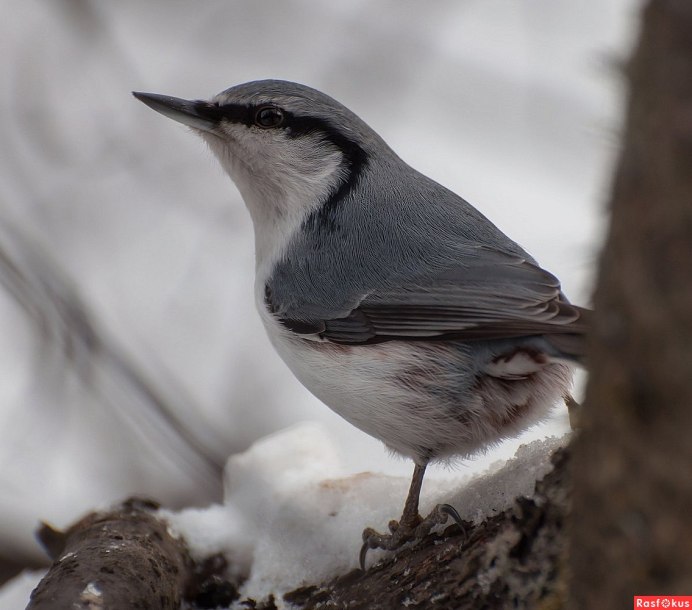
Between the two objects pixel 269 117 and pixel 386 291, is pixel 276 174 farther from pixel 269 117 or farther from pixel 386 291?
pixel 386 291

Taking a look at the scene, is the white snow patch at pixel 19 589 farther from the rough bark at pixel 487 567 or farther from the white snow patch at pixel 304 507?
the rough bark at pixel 487 567

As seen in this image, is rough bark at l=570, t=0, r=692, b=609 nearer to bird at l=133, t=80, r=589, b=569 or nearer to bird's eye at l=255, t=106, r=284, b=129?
bird at l=133, t=80, r=589, b=569

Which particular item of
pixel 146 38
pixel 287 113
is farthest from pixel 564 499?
pixel 146 38

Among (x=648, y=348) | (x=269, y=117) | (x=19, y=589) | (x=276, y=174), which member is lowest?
(x=19, y=589)

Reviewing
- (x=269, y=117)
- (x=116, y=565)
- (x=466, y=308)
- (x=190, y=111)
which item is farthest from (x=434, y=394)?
(x=190, y=111)

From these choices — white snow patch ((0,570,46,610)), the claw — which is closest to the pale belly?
the claw

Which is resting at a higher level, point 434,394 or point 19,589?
point 434,394

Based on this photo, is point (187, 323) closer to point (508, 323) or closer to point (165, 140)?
point (165, 140)

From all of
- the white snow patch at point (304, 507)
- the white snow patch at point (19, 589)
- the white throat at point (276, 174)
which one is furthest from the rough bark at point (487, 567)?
the white throat at point (276, 174)
